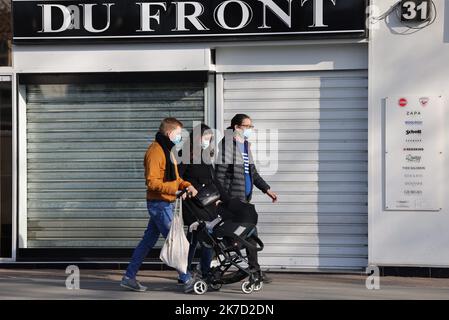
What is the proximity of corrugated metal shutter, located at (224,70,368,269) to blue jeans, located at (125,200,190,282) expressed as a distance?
231 cm

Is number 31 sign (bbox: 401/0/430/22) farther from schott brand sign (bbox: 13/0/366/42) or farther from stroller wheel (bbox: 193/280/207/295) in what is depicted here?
stroller wheel (bbox: 193/280/207/295)

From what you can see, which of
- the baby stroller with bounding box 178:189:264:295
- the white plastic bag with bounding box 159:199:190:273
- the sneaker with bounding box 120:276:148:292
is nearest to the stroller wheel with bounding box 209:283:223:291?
the baby stroller with bounding box 178:189:264:295

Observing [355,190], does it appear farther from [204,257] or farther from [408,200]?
[204,257]

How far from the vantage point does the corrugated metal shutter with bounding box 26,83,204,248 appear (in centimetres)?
1348

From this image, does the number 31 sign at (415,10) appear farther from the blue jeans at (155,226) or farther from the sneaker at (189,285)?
the sneaker at (189,285)

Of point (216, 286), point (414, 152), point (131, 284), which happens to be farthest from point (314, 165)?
point (131, 284)

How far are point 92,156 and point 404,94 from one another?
421 centimetres

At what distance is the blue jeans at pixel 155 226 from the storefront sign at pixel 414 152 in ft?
10.1

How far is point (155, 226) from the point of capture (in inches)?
444

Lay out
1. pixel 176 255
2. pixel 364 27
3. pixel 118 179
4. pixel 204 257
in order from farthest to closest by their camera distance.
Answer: pixel 118 179 < pixel 364 27 < pixel 204 257 < pixel 176 255

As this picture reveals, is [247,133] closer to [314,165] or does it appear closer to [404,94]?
[314,165]

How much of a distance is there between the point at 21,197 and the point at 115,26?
262 centimetres

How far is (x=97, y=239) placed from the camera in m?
13.5

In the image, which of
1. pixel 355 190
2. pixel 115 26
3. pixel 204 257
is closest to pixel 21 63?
pixel 115 26
